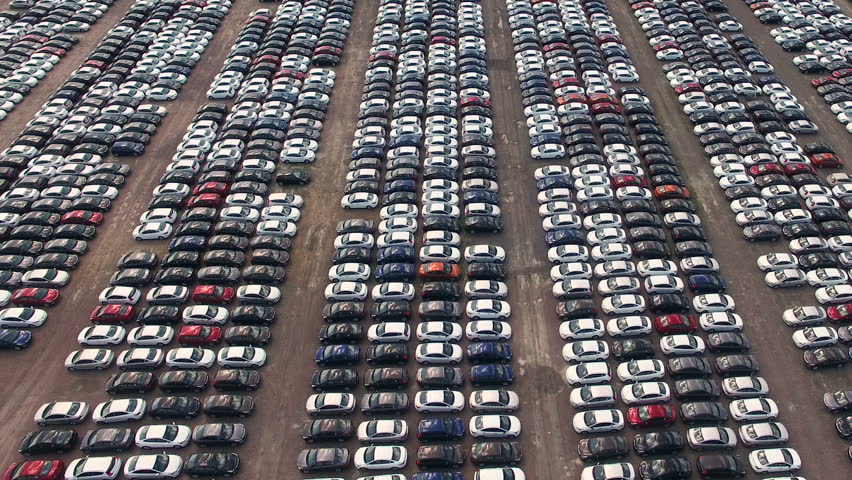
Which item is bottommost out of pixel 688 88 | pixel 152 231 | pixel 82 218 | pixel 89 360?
pixel 89 360

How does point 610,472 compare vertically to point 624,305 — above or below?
below

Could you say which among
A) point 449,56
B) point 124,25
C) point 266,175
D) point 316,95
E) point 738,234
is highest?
point 124,25

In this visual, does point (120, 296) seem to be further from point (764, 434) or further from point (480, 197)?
point (764, 434)

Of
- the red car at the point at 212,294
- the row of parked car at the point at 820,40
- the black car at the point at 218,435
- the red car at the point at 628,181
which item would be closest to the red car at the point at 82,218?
the red car at the point at 212,294

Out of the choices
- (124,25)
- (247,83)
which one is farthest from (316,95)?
(124,25)

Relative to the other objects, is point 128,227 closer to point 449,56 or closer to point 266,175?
point 266,175

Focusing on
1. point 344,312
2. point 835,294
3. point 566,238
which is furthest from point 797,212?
point 344,312

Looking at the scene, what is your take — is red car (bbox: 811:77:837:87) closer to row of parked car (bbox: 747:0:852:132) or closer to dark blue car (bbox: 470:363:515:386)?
row of parked car (bbox: 747:0:852:132)
